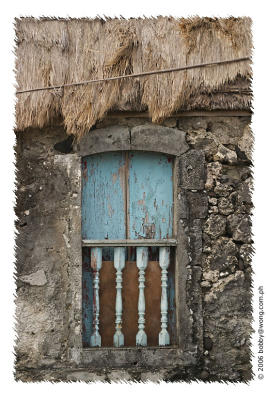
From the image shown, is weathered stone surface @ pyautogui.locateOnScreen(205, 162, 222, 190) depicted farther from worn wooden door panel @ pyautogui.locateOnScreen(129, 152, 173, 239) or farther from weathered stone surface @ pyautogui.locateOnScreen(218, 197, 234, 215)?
worn wooden door panel @ pyautogui.locateOnScreen(129, 152, 173, 239)

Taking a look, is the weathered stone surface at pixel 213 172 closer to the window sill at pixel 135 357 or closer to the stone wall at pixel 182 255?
the stone wall at pixel 182 255

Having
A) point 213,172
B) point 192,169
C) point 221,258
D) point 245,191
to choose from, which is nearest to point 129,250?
point 221,258

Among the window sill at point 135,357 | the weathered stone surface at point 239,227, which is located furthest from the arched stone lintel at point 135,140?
the window sill at point 135,357

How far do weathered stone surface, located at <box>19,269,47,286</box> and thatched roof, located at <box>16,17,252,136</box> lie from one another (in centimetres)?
133

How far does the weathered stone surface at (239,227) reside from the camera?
20.5 ft

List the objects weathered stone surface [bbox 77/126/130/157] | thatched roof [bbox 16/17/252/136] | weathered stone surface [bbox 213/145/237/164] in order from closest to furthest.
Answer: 1. thatched roof [bbox 16/17/252/136]
2. weathered stone surface [bbox 77/126/130/157]
3. weathered stone surface [bbox 213/145/237/164]

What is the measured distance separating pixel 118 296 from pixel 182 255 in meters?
0.71

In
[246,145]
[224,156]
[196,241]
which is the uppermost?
[246,145]

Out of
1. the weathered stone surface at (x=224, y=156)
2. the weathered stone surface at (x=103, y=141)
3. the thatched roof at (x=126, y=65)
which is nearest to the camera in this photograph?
the thatched roof at (x=126, y=65)

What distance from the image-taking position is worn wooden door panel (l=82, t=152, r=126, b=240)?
6270 mm

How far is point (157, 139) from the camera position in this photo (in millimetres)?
6180

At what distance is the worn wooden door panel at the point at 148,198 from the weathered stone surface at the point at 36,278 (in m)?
0.94

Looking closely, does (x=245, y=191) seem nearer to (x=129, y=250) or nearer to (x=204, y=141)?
(x=204, y=141)

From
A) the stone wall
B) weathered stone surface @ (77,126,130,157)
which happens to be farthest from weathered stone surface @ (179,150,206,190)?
weathered stone surface @ (77,126,130,157)
